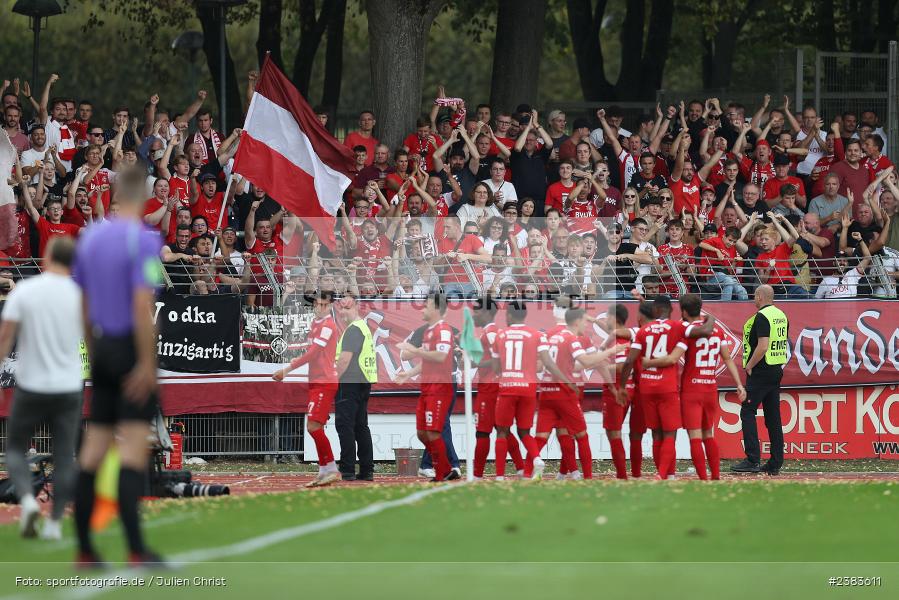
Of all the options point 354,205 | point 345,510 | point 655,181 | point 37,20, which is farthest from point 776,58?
point 345,510

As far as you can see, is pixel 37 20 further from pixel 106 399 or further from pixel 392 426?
pixel 106 399

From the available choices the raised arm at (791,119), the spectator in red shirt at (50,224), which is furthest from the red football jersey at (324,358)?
the raised arm at (791,119)

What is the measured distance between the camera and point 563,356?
1594 centimetres

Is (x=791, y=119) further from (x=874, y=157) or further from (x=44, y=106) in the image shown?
(x=44, y=106)

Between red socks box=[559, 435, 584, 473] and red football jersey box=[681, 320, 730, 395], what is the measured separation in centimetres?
132

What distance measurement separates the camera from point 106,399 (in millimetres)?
8453

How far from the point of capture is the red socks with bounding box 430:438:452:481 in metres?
16.5

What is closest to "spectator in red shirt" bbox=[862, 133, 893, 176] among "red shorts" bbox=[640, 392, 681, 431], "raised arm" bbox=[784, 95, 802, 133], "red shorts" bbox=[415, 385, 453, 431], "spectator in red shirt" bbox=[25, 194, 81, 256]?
"raised arm" bbox=[784, 95, 802, 133]

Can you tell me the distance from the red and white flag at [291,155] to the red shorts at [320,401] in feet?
13.0

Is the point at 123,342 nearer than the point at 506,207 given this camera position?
Yes

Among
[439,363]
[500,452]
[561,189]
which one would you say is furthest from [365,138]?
[500,452]

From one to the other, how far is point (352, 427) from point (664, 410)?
3678 millimetres

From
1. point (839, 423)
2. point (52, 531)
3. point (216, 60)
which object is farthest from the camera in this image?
point (216, 60)

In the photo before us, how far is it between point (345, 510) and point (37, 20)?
57.3 ft
